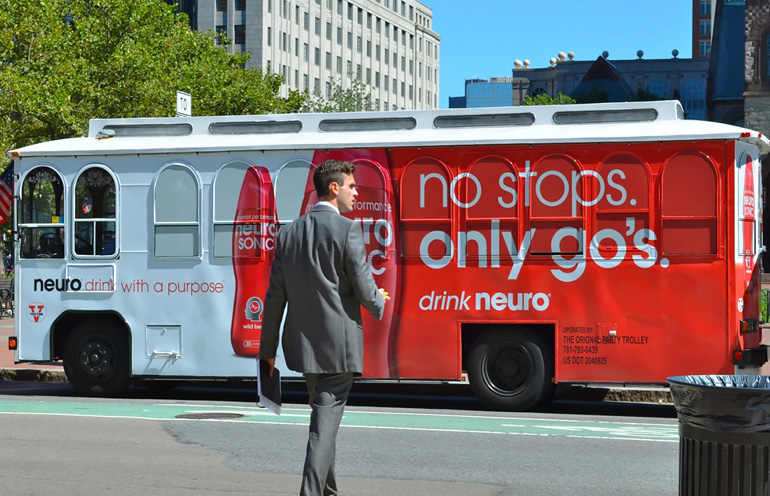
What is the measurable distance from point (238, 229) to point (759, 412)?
9304 mm

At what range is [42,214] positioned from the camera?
46.9ft

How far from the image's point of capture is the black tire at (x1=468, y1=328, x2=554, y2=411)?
12.7 metres

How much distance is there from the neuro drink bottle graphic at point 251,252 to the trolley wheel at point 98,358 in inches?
58.9

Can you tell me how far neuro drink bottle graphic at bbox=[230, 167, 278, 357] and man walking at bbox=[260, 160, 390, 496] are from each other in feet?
22.5

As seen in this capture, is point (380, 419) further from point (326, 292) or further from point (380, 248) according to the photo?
point (326, 292)

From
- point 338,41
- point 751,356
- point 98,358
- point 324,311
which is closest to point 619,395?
point 751,356

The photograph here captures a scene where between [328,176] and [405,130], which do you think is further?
[405,130]

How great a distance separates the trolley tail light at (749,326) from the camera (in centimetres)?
1231

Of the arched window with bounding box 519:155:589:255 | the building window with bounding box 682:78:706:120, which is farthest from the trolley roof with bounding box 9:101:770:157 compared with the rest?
the building window with bounding box 682:78:706:120

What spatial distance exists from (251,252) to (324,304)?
281 inches

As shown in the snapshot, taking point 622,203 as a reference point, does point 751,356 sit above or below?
below

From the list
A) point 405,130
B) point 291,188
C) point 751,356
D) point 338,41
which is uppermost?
point 338,41

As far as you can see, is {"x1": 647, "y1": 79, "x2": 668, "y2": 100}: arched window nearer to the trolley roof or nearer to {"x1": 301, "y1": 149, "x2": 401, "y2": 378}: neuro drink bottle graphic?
the trolley roof

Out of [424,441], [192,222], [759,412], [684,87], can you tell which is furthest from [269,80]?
[684,87]
